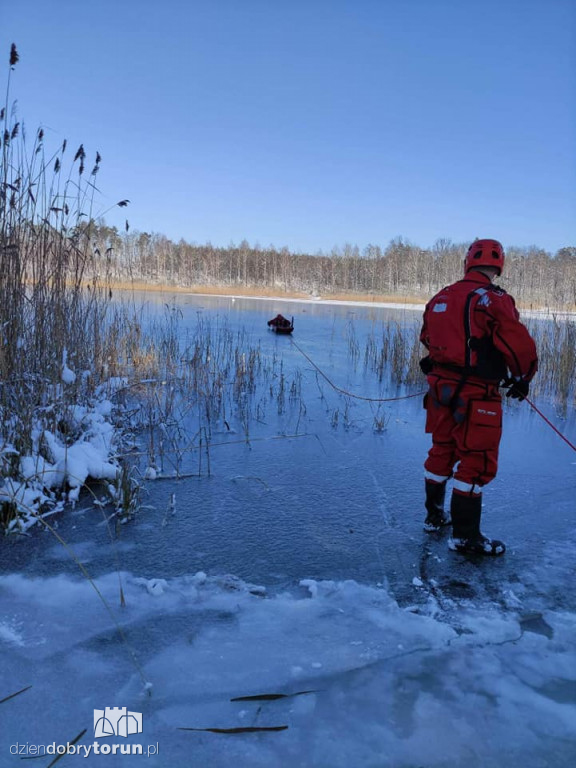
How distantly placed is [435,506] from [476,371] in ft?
2.63

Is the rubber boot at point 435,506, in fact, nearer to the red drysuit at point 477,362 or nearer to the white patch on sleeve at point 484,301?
the red drysuit at point 477,362

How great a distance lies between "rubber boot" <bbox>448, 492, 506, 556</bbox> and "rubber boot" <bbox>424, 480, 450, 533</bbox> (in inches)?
7.8

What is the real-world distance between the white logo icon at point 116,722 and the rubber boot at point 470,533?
167cm

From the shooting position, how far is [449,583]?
6.93ft

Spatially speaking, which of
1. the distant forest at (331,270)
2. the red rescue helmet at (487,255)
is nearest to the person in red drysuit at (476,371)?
the red rescue helmet at (487,255)

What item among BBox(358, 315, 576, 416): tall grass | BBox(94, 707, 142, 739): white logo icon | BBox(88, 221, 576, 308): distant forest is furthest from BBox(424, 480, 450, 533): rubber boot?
BBox(88, 221, 576, 308): distant forest

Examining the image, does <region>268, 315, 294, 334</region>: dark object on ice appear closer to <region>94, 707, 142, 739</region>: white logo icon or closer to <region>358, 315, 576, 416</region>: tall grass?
<region>358, 315, 576, 416</region>: tall grass

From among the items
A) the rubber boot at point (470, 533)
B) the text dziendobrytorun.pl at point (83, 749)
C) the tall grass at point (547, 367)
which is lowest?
the text dziendobrytorun.pl at point (83, 749)

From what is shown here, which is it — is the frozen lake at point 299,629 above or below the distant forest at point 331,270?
below

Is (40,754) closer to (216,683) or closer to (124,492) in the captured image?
(216,683)

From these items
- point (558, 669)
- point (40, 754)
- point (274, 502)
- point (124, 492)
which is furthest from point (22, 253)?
point (558, 669)

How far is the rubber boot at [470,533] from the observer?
2373mm

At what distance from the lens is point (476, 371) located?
7.64 ft

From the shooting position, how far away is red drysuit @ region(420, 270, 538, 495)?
228 centimetres
